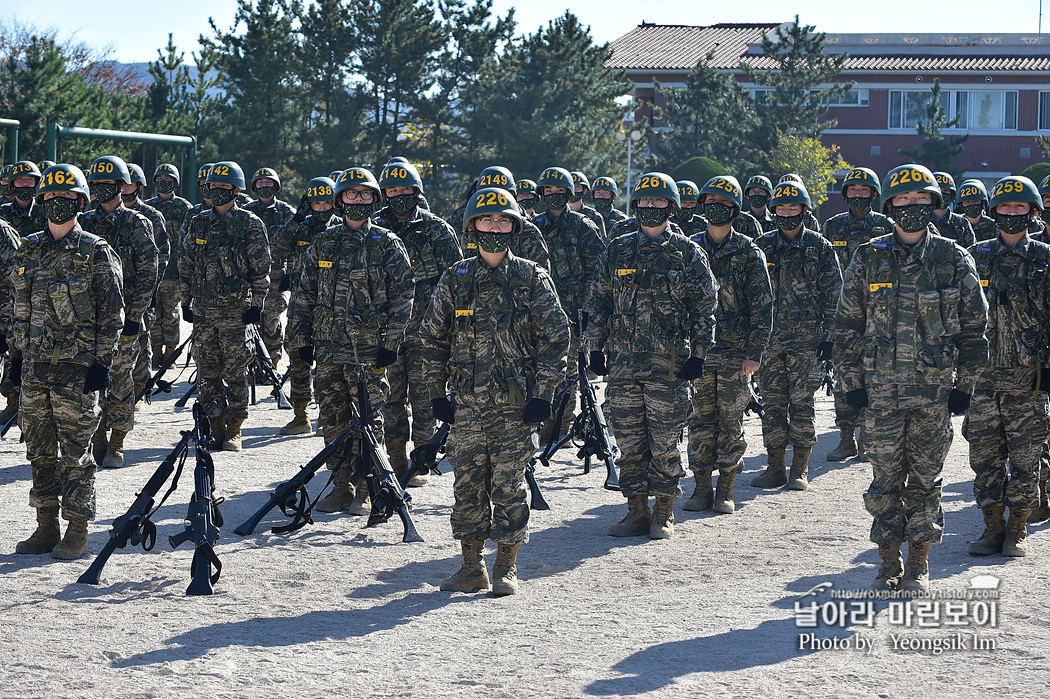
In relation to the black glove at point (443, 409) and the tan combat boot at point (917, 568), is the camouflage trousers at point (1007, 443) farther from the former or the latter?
the black glove at point (443, 409)

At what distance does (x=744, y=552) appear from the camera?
8797mm

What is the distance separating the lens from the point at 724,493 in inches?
402

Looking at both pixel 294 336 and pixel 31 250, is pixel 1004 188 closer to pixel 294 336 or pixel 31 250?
pixel 294 336

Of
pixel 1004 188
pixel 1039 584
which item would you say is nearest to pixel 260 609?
pixel 1039 584

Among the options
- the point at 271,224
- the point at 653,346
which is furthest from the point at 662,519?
the point at 271,224

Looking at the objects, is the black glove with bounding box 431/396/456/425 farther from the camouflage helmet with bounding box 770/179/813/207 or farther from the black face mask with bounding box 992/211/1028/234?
the camouflage helmet with bounding box 770/179/813/207

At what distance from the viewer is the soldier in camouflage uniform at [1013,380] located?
28.8 ft

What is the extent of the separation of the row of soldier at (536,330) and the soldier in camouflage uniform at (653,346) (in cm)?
2

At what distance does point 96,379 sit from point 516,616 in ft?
10.4

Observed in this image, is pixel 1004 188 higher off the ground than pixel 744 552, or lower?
higher

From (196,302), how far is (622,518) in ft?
15.9

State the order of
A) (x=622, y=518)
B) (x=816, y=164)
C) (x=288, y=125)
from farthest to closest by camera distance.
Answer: (x=816, y=164), (x=288, y=125), (x=622, y=518)

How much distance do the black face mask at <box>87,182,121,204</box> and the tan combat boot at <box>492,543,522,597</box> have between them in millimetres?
5957

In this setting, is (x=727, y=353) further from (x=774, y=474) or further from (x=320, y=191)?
(x=320, y=191)
